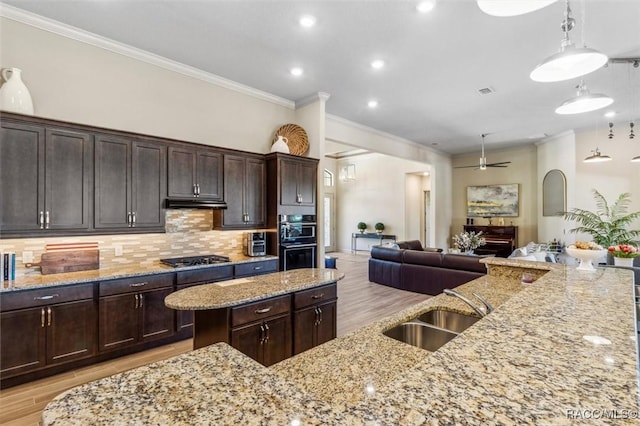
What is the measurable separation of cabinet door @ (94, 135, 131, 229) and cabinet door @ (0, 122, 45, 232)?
1.43ft

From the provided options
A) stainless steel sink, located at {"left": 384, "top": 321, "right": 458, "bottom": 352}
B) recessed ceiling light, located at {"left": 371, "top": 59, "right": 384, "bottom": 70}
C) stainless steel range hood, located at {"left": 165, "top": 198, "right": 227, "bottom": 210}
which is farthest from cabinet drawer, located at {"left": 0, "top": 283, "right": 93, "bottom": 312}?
recessed ceiling light, located at {"left": 371, "top": 59, "right": 384, "bottom": 70}

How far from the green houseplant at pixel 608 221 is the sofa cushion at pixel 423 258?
3.46m

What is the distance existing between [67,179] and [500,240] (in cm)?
942

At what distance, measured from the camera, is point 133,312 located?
3121 mm

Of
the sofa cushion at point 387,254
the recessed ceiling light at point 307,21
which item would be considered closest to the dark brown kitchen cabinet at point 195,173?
the recessed ceiling light at point 307,21

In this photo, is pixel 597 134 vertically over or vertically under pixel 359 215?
over

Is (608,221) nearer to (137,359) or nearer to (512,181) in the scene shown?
(512,181)

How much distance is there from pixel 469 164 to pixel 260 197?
309 inches

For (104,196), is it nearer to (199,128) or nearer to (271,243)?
(199,128)

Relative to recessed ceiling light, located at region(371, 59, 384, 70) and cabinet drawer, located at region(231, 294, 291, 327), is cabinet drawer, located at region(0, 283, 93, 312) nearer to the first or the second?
cabinet drawer, located at region(231, 294, 291, 327)

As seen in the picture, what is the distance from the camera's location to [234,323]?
2.10m

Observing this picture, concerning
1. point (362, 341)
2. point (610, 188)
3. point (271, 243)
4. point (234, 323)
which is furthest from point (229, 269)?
point (610, 188)

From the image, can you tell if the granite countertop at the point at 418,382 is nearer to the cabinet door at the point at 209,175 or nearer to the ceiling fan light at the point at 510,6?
the ceiling fan light at the point at 510,6

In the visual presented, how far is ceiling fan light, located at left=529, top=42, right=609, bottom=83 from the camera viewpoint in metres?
1.75
